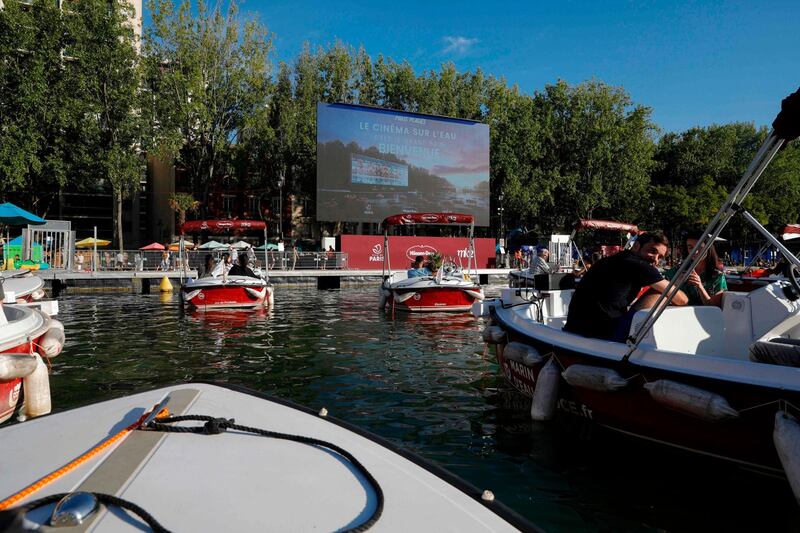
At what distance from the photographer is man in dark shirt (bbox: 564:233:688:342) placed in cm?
559

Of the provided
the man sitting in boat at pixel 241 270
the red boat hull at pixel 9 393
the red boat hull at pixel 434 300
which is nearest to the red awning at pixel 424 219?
the red boat hull at pixel 434 300

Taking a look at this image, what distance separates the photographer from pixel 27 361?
552 centimetres

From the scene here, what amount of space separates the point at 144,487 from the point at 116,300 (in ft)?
68.5

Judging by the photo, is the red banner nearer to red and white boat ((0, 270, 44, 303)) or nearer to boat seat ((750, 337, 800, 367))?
red and white boat ((0, 270, 44, 303))

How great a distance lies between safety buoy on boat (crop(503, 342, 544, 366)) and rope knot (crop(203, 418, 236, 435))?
13.1 feet

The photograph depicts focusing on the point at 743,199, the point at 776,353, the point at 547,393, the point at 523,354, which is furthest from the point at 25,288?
the point at 776,353

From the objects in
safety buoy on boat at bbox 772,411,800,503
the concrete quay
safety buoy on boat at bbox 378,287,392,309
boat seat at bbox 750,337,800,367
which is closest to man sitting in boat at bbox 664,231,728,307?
boat seat at bbox 750,337,800,367

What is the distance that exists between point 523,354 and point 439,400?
136cm

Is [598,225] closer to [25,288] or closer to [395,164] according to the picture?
[25,288]

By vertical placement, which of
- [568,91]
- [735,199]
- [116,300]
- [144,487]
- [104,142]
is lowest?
[116,300]

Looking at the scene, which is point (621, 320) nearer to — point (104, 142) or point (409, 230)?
point (104, 142)

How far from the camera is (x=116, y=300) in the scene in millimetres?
20938

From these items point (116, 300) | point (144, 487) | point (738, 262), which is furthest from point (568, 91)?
point (144, 487)

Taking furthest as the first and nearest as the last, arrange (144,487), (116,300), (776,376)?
1. (116,300)
2. (776,376)
3. (144,487)
